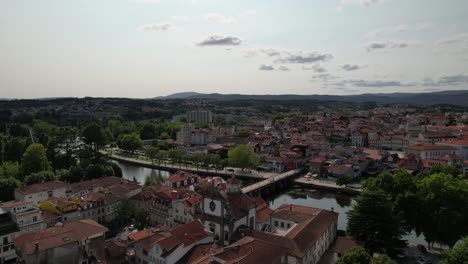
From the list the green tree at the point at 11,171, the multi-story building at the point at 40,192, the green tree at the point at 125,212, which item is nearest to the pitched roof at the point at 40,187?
the multi-story building at the point at 40,192

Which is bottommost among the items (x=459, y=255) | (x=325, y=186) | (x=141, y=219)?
(x=325, y=186)

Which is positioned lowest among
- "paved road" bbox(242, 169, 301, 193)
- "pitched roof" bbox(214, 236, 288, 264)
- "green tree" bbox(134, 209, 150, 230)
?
"paved road" bbox(242, 169, 301, 193)

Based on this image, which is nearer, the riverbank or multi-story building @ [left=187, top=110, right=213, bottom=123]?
the riverbank

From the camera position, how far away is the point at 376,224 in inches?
908

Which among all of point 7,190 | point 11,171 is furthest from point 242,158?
point 7,190

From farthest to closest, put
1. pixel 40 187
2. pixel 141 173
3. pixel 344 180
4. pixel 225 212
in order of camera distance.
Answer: pixel 141 173 → pixel 344 180 → pixel 40 187 → pixel 225 212

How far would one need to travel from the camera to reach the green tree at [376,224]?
906 inches

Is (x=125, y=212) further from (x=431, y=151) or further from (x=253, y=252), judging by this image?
(x=431, y=151)

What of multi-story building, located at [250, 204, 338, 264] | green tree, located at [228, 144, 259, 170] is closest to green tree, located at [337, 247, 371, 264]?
multi-story building, located at [250, 204, 338, 264]

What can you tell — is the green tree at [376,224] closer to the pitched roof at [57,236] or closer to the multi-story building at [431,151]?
the pitched roof at [57,236]

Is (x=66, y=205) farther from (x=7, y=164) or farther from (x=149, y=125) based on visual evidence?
(x=149, y=125)

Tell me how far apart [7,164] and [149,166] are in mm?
A: 25677

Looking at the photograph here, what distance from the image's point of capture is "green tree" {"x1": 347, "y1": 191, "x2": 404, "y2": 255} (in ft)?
75.5

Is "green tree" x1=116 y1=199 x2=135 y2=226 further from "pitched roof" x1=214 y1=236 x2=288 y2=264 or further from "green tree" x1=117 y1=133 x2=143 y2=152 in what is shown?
"green tree" x1=117 y1=133 x2=143 y2=152
